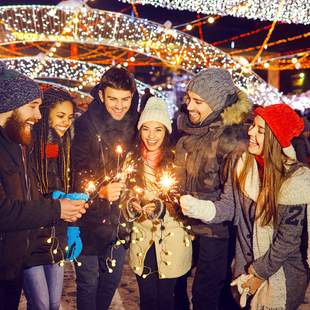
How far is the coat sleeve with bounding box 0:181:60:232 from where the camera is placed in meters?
2.98

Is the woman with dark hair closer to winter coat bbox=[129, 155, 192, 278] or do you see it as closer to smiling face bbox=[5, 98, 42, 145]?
smiling face bbox=[5, 98, 42, 145]

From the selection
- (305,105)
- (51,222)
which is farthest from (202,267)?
(305,105)

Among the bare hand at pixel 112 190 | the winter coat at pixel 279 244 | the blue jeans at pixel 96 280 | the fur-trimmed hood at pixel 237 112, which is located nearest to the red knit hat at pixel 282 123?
the winter coat at pixel 279 244

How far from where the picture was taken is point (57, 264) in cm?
373

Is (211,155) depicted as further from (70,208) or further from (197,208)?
(70,208)

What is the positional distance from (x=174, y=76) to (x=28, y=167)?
28737mm

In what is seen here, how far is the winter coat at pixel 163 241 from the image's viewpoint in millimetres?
3891

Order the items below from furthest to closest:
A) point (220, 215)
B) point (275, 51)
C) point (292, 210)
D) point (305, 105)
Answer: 1. point (275, 51)
2. point (305, 105)
3. point (220, 215)
4. point (292, 210)

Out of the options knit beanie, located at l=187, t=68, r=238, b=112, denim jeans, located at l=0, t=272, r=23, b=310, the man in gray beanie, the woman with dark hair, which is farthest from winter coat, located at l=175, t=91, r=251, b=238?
denim jeans, located at l=0, t=272, r=23, b=310

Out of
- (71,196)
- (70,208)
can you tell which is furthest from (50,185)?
(70,208)

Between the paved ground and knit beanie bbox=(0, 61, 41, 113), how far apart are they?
2.71 m

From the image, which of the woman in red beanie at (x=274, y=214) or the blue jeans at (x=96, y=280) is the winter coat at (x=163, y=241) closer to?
the blue jeans at (x=96, y=280)

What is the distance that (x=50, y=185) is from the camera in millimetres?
3721

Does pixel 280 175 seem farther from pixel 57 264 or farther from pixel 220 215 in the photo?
pixel 57 264
